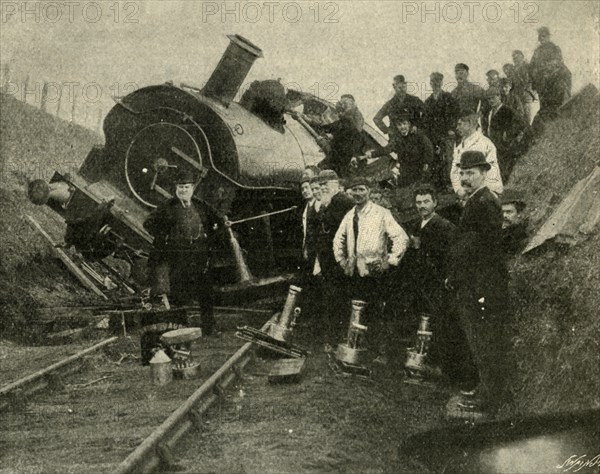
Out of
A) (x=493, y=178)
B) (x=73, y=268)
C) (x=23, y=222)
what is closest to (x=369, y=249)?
(x=493, y=178)

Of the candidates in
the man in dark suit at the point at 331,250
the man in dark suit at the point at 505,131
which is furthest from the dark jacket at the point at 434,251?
the man in dark suit at the point at 505,131

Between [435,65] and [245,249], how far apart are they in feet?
8.86

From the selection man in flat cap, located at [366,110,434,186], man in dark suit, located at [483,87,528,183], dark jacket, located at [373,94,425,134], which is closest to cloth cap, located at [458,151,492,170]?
dark jacket, located at [373,94,425,134]

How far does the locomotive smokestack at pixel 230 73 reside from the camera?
6215 millimetres

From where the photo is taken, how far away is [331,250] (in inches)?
231

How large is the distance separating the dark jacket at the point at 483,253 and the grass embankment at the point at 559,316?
44 cm

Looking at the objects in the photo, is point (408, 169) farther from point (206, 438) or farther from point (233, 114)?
point (206, 438)

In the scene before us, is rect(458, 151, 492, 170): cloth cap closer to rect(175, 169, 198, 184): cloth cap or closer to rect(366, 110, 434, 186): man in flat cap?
rect(366, 110, 434, 186): man in flat cap

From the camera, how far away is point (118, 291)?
7.83 meters

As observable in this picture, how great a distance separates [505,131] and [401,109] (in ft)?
3.97

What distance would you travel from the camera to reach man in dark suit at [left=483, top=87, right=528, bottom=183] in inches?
265

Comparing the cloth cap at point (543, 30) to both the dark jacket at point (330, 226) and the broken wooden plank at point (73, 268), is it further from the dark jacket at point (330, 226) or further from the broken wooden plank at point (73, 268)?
the broken wooden plank at point (73, 268)

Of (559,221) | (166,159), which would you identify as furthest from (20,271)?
(559,221)

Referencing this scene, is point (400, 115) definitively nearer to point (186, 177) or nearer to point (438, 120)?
point (438, 120)
